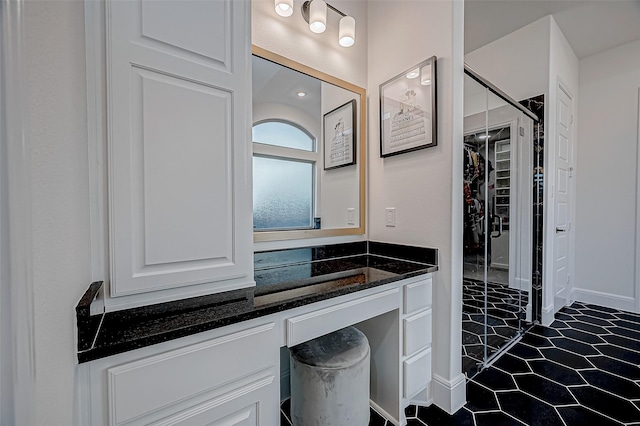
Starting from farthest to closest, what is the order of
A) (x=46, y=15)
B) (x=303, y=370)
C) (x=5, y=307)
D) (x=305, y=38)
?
1. (x=305, y=38)
2. (x=303, y=370)
3. (x=46, y=15)
4. (x=5, y=307)

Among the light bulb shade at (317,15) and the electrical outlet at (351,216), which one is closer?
the light bulb shade at (317,15)

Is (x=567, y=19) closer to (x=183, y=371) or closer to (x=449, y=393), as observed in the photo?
(x=449, y=393)

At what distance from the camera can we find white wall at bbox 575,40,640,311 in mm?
2961

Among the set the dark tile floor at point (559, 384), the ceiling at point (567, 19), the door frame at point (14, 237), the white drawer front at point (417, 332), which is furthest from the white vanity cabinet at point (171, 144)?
the ceiling at point (567, 19)

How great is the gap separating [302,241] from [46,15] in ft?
4.51

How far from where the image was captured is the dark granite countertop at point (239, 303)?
74 centimetres

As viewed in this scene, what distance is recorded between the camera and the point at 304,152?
5.82 ft

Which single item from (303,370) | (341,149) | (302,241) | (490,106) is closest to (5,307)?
(303,370)

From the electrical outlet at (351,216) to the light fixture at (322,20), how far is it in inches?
41.1

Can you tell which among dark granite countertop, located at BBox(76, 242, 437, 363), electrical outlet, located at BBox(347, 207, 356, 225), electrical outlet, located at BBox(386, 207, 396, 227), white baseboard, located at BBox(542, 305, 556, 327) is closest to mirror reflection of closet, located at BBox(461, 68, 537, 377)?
white baseboard, located at BBox(542, 305, 556, 327)

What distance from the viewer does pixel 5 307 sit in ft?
1.61

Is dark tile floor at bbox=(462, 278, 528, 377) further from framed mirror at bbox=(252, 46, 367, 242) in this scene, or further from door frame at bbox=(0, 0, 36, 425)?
door frame at bbox=(0, 0, 36, 425)

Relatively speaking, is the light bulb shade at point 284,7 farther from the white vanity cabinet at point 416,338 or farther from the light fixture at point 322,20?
the white vanity cabinet at point 416,338

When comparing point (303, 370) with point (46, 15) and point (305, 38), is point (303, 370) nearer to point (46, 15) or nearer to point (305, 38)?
point (46, 15)
